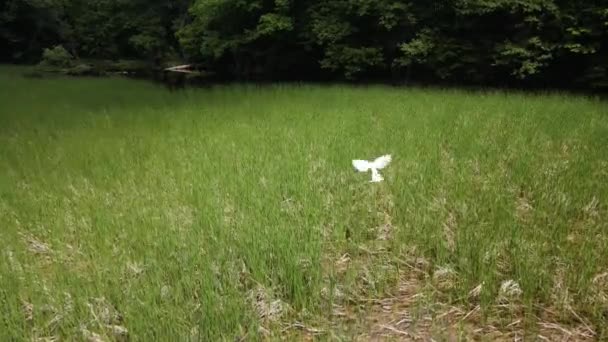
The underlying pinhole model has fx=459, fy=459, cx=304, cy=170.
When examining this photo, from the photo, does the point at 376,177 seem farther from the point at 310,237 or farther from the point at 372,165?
the point at 310,237

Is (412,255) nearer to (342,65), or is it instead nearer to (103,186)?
(103,186)

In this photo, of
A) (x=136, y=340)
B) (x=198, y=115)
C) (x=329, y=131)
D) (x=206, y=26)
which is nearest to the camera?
(x=136, y=340)

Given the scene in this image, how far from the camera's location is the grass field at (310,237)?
2.26 meters

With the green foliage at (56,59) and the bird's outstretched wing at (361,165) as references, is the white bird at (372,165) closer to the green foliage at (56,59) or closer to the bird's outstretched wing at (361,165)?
the bird's outstretched wing at (361,165)

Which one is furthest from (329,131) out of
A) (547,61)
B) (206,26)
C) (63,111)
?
(206,26)

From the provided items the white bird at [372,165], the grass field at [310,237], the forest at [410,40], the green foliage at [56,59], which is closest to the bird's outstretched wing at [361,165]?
the white bird at [372,165]

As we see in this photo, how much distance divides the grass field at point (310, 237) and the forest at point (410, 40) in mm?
7956

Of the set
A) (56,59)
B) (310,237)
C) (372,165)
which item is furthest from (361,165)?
(56,59)

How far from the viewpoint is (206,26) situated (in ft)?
82.0

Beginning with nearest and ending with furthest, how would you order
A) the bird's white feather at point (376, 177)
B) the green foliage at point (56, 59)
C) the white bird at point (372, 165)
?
the bird's white feather at point (376, 177) < the white bird at point (372, 165) < the green foliage at point (56, 59)

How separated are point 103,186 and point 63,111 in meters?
6.64

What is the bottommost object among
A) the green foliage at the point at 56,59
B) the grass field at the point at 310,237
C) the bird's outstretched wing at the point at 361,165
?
the grass field at the point at 310,237

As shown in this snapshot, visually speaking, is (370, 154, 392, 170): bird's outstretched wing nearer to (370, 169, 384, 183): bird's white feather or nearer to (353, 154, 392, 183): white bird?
(353, 154, 392, 183): white bird

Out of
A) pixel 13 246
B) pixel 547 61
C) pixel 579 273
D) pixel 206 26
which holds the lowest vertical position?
pixel 13 246
